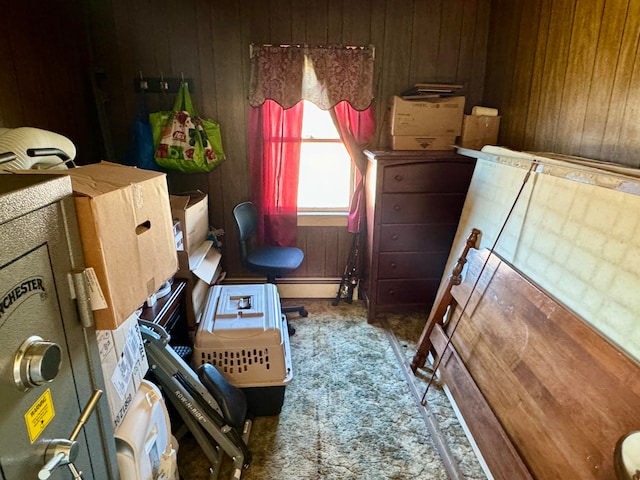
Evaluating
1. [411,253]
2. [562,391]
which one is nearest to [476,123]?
[411,253]

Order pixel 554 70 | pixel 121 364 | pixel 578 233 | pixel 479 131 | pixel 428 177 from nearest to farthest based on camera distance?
1. pixel 121 364
2. pixel 578 233
3. pixel 554 70
4. pixel 428 177
5. pixel 479 131

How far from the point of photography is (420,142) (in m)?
2.88

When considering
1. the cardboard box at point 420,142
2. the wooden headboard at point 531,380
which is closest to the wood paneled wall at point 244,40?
the cardboard box at point 420,142

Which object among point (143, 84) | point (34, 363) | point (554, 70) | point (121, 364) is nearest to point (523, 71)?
point (554, 70)

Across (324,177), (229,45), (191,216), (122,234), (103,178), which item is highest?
(229,45)

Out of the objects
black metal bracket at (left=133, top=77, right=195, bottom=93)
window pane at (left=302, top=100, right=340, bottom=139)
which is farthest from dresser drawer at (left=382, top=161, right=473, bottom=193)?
black metal bracket at (left=133, top=77, right=195, bottom=93)

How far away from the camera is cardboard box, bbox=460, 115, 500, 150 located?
2.79m

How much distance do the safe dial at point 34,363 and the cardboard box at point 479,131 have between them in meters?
2.74

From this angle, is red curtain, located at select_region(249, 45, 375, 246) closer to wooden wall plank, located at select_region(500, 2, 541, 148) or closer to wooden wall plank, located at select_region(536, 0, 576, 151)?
wooden wall plank, located at select_region(500, 2, 541, 148)

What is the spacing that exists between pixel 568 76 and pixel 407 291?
1.60 metres

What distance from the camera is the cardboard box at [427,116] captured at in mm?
2807

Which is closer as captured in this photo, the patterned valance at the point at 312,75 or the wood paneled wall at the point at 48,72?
the wood paneled wall at the point at 48,72

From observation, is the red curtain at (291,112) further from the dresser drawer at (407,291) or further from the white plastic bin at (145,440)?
the white plastic bin at (145,440)

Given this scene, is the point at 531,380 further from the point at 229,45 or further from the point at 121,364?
the point at 229,45
